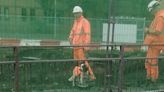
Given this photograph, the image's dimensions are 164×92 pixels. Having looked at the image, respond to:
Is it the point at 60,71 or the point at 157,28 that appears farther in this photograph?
the point at 157,28

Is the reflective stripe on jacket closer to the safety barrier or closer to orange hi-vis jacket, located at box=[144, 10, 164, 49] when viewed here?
orange hi-vis jacket, located at box=[144, 10, 164, 49]

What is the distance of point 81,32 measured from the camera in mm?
10773

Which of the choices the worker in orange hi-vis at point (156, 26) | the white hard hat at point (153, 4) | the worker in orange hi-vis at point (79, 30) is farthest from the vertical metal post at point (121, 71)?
the white hard hat at point (153, 4)

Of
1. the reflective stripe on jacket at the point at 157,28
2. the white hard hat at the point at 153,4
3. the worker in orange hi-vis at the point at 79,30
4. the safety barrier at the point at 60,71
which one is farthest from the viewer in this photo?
the white hard hat at the point at 153,4

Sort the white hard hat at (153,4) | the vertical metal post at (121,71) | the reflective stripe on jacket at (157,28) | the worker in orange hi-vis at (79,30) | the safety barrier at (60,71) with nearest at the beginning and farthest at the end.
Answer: the safety barrier at (60,71)
the vertical metal post at (121,71)
the worker in orange hi-vis at (79,30)
the reflective stripe on jacket at (157,28)
the white hard hat at (153,4)

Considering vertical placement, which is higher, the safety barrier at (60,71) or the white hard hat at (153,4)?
the white hard hat at (153,4)

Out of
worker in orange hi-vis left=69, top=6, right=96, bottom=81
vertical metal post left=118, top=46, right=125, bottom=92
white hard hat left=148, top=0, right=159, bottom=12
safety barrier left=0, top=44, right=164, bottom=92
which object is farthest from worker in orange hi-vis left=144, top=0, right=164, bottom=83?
vertical metal post left=118, top=46, right=125, bottom=92

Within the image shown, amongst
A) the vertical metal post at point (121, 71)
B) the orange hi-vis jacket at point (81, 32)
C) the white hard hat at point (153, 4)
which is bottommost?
the vertical metal post at point (121, 71)

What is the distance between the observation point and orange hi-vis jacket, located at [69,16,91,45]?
35.2ft

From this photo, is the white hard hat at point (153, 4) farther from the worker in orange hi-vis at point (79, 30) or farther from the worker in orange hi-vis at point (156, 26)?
the worker in orange hi-vis at point (79, 30)

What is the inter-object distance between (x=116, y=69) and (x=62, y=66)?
3.50 feet

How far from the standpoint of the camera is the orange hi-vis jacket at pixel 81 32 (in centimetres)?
1073

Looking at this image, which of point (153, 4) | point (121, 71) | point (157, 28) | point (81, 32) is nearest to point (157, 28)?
point (157, 28)

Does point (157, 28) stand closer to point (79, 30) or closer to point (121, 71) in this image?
point (79, 30)
